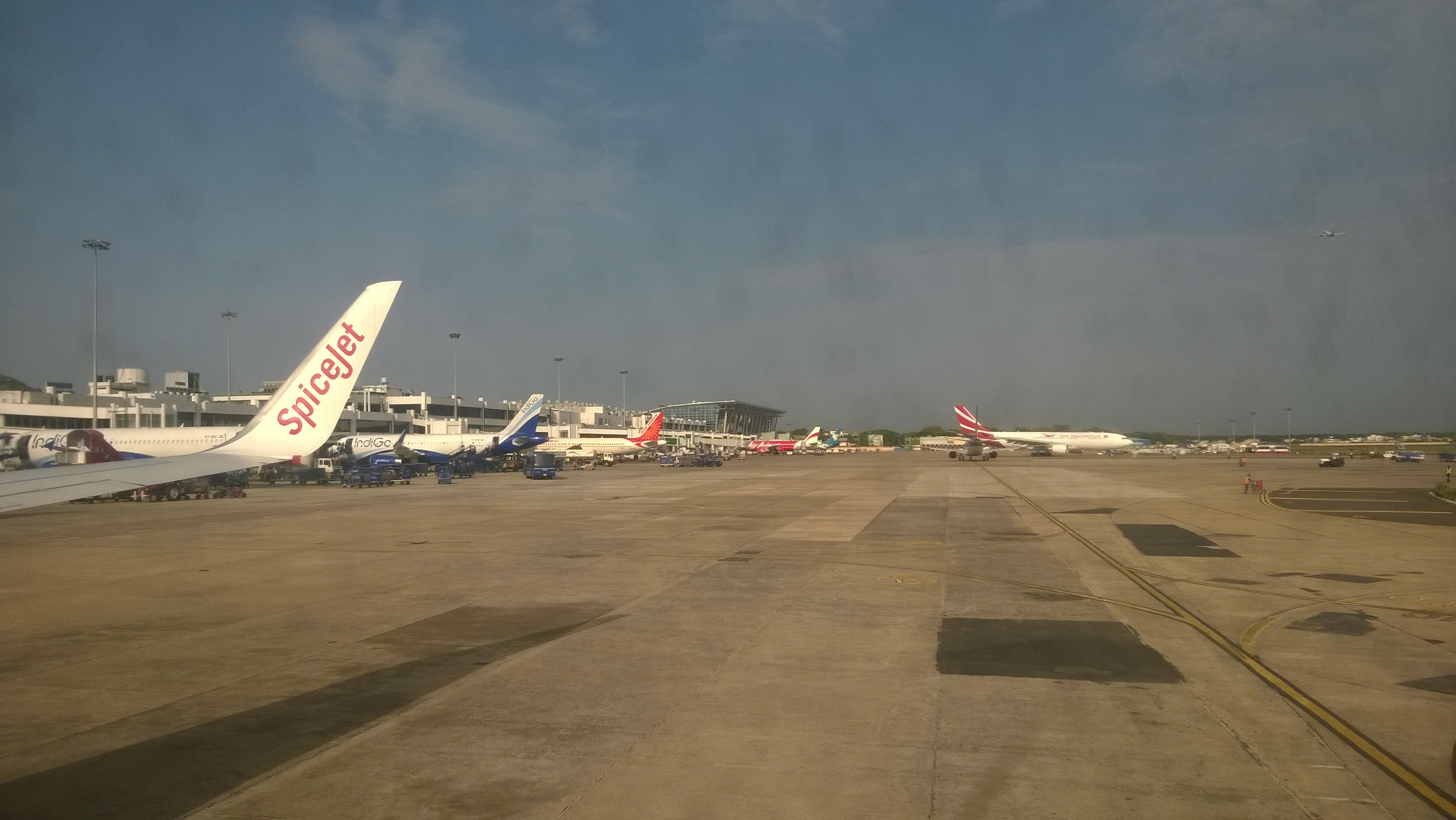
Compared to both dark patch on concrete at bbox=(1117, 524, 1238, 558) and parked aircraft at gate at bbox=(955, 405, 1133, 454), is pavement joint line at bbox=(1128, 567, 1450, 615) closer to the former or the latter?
dark patch on concrete at bbox=(1117, 524, 1238, 558)

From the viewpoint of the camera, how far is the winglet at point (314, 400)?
9.95 metres

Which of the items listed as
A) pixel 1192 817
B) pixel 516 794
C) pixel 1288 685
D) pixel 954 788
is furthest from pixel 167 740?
pixel 1288 685

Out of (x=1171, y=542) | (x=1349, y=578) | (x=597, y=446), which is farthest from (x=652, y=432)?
(x=1349, y=578)

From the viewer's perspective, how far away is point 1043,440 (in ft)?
408

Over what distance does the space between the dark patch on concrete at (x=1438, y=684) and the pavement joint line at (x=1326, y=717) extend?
1340mm

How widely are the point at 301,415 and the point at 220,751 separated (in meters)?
3.61

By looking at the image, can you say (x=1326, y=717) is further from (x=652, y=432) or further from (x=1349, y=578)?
(x=652, y=432)

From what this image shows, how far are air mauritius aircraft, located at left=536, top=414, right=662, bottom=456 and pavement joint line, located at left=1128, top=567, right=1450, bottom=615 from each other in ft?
276

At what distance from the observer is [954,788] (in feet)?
24.0

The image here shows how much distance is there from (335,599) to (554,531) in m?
11.9

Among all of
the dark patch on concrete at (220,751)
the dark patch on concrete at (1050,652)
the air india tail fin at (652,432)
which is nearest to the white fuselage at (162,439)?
the dark patch on concrete at (220,751)

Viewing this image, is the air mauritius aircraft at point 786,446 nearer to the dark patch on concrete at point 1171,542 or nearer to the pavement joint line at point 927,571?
the dark patch on concrete at point 1171,542

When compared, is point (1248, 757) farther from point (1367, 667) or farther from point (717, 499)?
point (717, 499)

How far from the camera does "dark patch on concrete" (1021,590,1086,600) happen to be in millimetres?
16188
